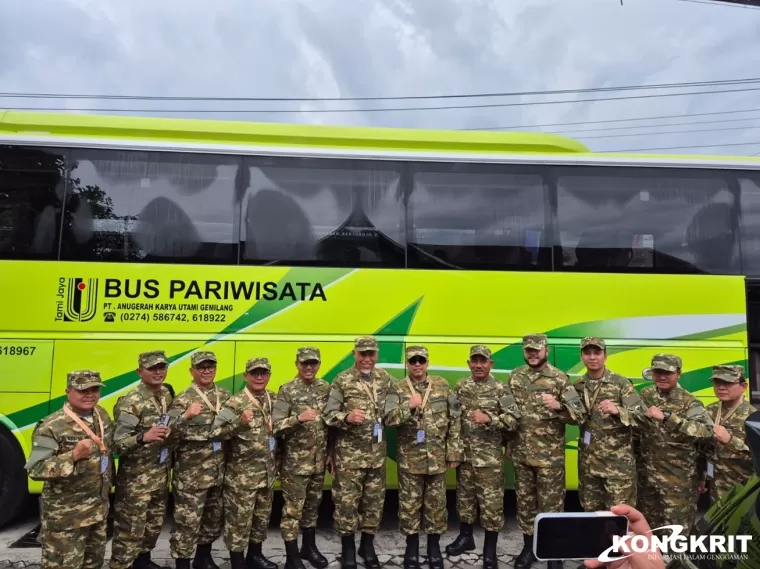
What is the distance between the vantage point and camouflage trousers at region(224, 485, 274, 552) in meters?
4.08

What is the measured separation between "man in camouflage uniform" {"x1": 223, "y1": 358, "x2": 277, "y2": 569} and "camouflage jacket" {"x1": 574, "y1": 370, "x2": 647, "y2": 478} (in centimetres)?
291

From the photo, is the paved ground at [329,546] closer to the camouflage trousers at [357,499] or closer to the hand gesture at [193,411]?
the camouflage trousers at [357,499]

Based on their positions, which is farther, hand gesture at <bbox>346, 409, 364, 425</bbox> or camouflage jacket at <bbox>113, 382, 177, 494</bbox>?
hand gesture at <bbox>346, 409, 364, 425</bbox>

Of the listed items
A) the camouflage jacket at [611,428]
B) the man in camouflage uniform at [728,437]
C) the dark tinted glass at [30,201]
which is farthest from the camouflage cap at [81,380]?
the man in camouflage uniform at [728,437]

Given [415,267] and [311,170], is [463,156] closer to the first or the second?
[415,267]

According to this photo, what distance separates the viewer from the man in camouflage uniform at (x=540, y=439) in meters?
4.38

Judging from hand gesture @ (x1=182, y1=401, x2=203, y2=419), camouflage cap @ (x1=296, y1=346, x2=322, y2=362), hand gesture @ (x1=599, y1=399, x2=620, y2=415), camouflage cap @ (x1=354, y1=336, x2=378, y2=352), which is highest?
camouflage cap @ (x1=354, y1=336, x2=378, y2=352)

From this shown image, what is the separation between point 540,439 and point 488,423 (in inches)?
20.4

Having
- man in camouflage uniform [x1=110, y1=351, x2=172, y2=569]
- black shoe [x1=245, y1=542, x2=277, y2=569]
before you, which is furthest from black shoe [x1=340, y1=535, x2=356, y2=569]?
man in camouflage uniform [x1=110, y1=351, x2=172, y2=569]

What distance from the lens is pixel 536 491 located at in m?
4.50

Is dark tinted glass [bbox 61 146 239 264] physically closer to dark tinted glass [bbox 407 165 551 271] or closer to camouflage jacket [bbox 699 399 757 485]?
dark tinted glass [bbox 407 165 551 271]

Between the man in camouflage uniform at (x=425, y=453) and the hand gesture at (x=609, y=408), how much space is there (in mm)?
1292

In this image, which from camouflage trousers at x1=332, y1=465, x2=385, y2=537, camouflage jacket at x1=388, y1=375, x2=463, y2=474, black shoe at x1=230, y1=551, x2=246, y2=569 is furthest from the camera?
camouflage jacket at x1=388, y1=375, x2=463, y2=474

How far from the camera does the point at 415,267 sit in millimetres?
5238
